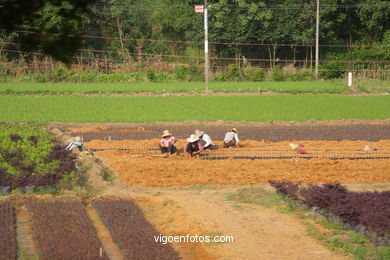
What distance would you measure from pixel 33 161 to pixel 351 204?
765cm

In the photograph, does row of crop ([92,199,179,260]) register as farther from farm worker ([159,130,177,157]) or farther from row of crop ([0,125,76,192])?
farm worker ([159,130,177,157])

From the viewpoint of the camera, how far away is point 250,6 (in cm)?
4703

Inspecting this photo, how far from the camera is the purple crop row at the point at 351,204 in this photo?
28.1 feet

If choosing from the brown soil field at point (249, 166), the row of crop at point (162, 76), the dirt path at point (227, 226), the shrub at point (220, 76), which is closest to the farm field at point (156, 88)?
the row of crop at point (162, 76)

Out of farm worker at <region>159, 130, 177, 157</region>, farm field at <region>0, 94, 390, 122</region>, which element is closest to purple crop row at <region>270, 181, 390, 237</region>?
farm worker at <region>159, 130, 177, 157</region>

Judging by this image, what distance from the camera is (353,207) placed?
9.29 meters

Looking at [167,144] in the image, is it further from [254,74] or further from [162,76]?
[254,74]

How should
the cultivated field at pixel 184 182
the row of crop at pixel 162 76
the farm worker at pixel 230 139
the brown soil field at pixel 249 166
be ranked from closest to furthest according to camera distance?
the cultivated field at pixel 184 182 → the brown soil field at pixel 249 166 → the farm worker at pixel 230 139 → the row of crop at pixel 162 76

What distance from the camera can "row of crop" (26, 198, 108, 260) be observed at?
7.84 metres

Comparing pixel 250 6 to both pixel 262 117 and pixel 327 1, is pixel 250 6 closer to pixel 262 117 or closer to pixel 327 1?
pixel 327 1

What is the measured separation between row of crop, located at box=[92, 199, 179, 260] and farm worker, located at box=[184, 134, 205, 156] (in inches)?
178

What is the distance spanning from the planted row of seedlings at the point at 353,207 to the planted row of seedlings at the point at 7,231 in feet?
15.4

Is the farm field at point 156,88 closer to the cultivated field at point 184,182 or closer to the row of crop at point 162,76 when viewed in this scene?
the row of crop at point 162,76

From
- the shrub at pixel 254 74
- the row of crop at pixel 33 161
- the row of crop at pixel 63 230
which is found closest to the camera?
the row of crop at pixel 63 230
